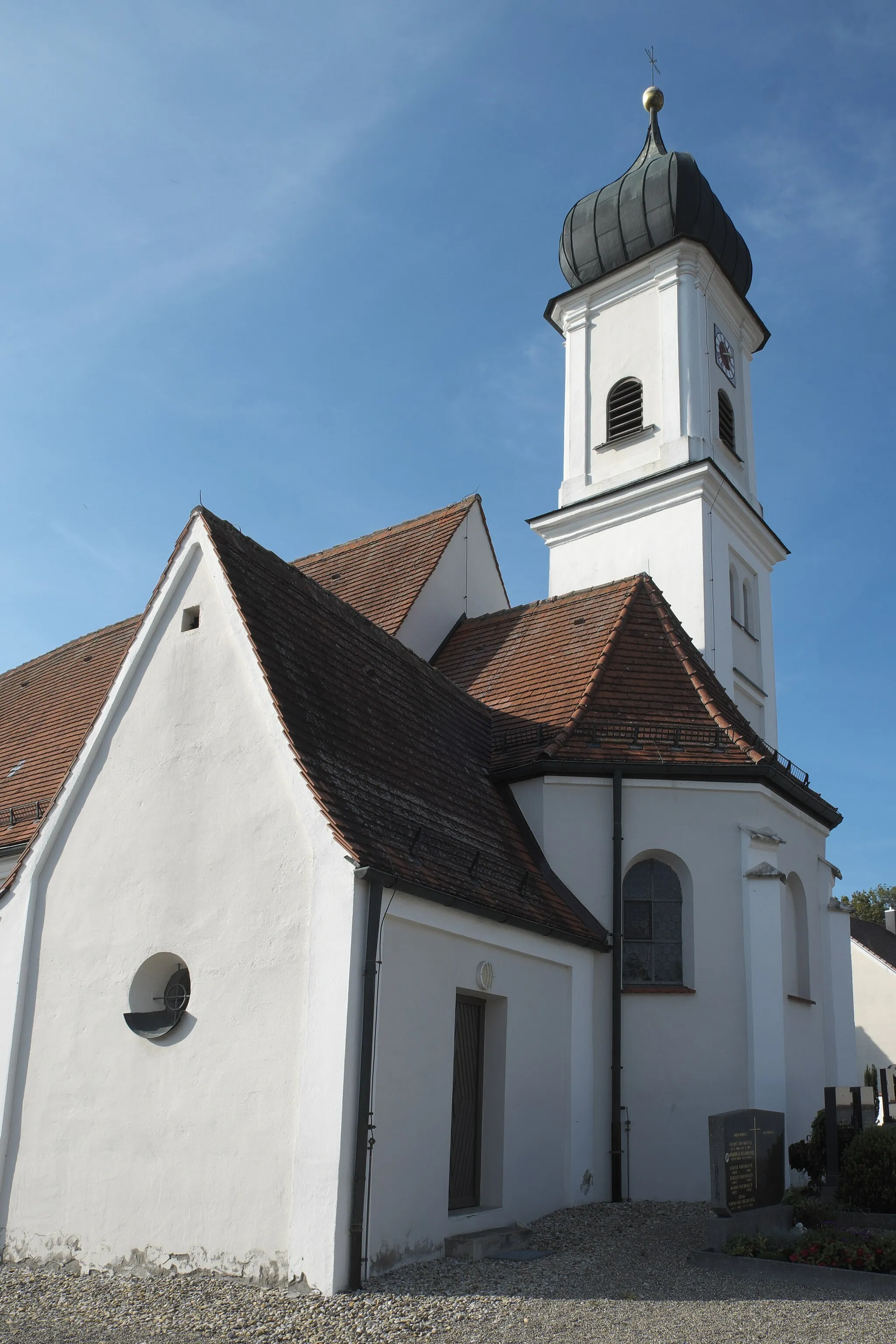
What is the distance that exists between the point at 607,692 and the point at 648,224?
636 inches

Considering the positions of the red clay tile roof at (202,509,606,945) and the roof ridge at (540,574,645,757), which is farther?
the roof ridge at (540,574,645,757)

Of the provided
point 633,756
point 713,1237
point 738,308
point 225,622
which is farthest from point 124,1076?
point 738,308

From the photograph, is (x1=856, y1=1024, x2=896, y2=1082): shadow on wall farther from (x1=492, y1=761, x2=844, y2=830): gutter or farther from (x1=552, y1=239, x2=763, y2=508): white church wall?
(x1=492, y1=761, x2=844, y2=830): gutter

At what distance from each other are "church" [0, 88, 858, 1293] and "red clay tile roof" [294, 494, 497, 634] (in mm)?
2006

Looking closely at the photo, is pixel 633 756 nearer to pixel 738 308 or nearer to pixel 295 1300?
pixel 295 1300

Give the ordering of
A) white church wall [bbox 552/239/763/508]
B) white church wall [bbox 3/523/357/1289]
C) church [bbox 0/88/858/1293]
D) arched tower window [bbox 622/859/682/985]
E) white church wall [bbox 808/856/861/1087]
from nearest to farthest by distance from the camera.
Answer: white church wall [bbox 3/523/357/1289] → church [bbox 0/88/858/1293] → arched tower window [bbox 622/859/682/985] → white church wall [bbox 808/856/861/1087] → white church wall [bbox 552/239/763/508]

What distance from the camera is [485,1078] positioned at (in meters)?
11.6

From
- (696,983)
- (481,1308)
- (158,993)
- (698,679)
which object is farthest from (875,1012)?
(481,1308)

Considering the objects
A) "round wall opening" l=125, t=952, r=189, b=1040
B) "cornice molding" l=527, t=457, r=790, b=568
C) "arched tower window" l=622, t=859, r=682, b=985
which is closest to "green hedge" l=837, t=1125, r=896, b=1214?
"arched tower window" l=622, t=859, r=682, b=985

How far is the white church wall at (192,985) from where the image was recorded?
9531 mm

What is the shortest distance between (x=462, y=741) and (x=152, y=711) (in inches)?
171

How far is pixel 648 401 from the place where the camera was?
26422 mm

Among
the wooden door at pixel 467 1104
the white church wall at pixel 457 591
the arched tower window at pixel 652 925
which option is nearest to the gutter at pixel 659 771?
the arched tower window at pixel 652 925

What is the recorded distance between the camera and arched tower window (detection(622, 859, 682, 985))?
14.0m
